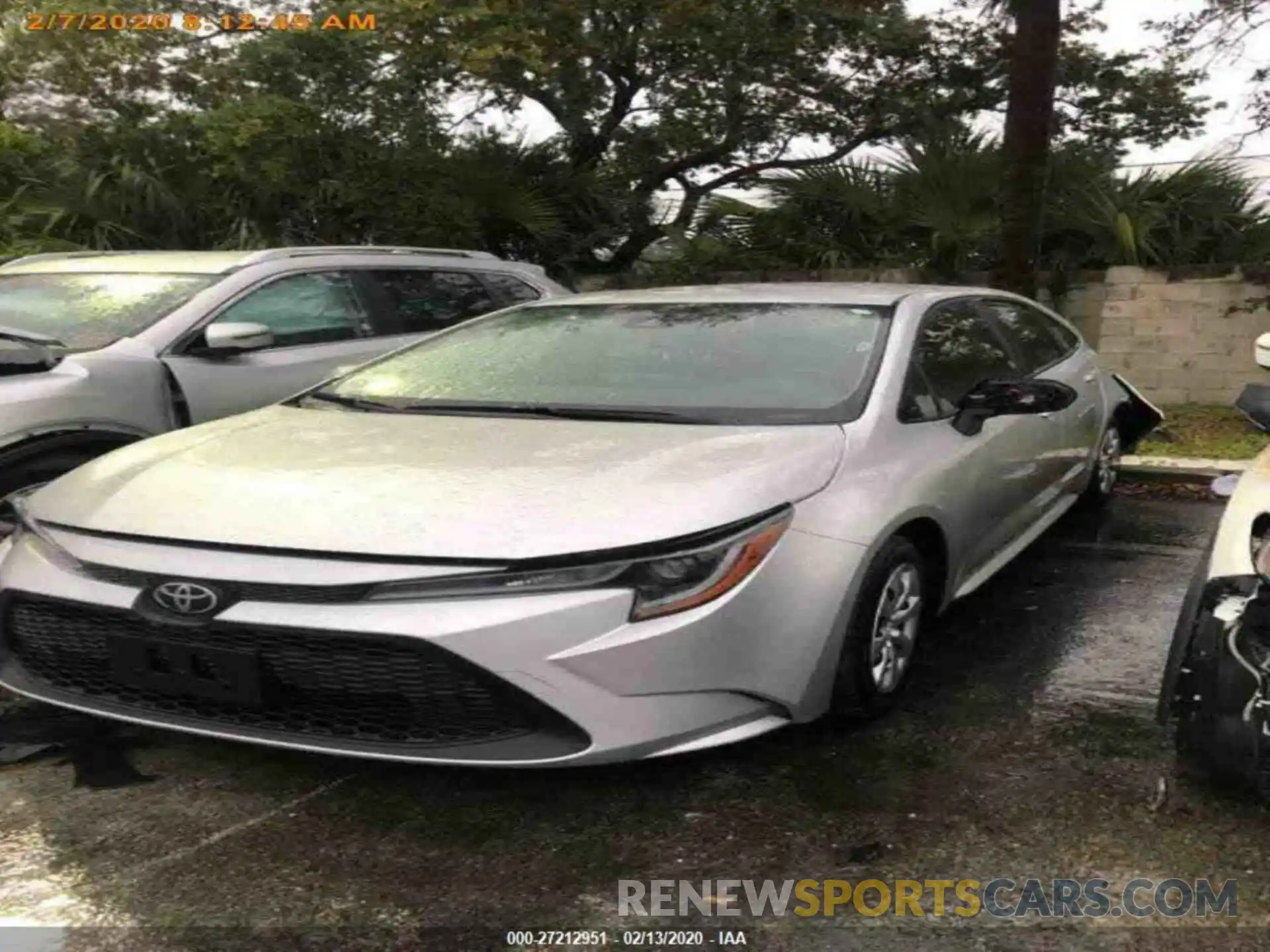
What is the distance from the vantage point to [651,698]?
262 centimetres

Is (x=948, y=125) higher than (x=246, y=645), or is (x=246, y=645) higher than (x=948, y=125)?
(x=948, y=125)

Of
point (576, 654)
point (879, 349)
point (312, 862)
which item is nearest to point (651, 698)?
point (576, 654)

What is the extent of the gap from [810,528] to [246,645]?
1396 mm

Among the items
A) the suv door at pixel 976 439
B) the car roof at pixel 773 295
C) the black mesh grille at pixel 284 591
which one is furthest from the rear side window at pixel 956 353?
the black mesh grille at pixel 284 591

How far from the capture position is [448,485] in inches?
114

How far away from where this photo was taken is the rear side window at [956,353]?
12.6 feet

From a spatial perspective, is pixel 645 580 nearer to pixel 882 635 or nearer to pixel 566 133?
pixel 882 635

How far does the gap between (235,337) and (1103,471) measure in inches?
169

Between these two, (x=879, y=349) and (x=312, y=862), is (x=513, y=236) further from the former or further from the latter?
(x=312, y=862)

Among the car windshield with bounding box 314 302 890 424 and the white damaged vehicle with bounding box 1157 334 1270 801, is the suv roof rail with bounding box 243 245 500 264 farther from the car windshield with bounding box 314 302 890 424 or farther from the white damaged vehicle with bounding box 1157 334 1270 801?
the white damaged vehicle with bounding box 1157 334 1270 801

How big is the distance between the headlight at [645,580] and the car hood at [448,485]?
0.17 feet

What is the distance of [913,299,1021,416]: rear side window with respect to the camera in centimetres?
385

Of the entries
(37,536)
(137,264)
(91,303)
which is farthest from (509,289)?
(37,536)

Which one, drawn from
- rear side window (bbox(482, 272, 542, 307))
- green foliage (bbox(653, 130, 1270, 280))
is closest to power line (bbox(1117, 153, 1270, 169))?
green foliage (bbox(653, 130, 1270, 280))
